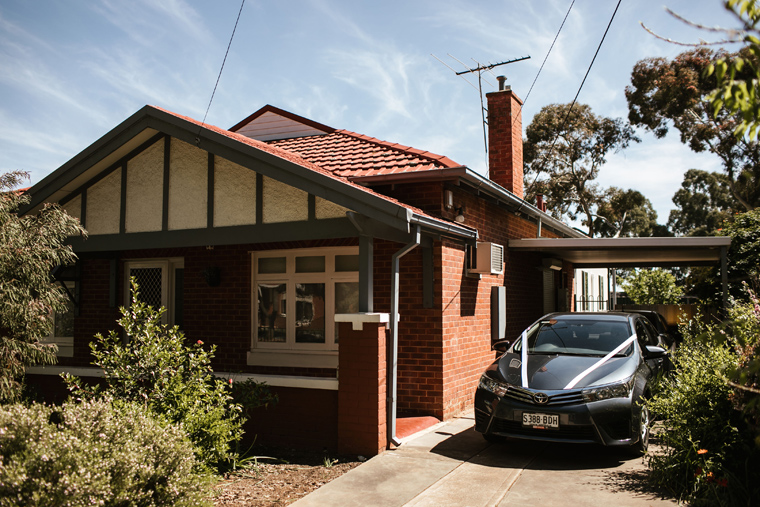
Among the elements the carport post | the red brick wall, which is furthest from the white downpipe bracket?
the carport post

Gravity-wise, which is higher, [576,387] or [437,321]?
[437,321]

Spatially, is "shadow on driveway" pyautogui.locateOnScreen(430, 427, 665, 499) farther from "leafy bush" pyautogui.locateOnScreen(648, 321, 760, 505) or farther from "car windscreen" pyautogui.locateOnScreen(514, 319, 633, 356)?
"car windscreen" pyautogui.locateOnScreen(514, 319, 633, 356)

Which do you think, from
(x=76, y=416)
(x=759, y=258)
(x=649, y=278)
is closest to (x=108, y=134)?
(x=76, y=416)

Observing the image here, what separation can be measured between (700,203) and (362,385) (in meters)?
45.3

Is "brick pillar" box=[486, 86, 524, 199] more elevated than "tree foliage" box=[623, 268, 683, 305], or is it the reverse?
"brick pillar" box=[486, 86, 524, 199]

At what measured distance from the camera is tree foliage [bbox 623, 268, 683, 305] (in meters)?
27.5

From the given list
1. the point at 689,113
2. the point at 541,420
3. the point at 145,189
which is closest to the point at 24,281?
the point at 145,189

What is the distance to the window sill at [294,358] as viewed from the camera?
9445 mm

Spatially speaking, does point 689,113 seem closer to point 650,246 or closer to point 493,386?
point 650,246

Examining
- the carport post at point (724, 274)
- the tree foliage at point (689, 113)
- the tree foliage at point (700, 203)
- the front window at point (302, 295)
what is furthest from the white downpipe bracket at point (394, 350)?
the tree foliage at point (700, 203)

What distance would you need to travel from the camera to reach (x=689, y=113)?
84.7 feet

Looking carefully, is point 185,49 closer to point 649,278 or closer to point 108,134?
point 108,134

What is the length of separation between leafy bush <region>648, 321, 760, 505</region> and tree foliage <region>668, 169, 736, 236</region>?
3938 cm

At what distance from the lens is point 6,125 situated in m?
10.0
